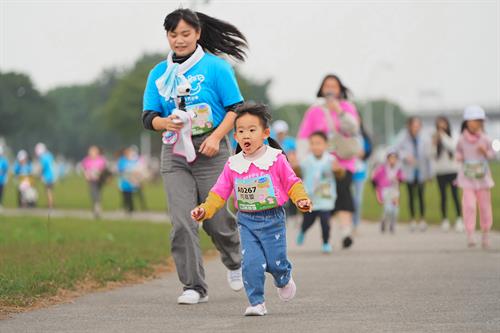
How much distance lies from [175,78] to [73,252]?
5.22 m

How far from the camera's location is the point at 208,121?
→ 899 cm

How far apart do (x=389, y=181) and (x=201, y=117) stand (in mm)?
13150

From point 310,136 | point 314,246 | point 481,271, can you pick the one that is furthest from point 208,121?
point 314,246

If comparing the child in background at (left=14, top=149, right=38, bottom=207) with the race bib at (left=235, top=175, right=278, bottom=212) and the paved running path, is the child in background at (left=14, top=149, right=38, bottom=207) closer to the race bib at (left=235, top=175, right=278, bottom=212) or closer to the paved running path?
the paved running path

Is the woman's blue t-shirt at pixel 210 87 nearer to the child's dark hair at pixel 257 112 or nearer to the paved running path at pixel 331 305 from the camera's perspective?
the child's dark hair at pixel 257 112

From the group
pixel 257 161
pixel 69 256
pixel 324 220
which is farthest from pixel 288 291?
pixel 324 220

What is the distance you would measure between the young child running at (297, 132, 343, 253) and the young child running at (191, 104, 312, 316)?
6.65 metres

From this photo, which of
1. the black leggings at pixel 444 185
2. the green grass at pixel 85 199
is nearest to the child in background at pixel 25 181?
the green grass at pixel 85 199

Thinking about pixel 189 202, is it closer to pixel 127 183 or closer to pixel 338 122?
pixel 338 122

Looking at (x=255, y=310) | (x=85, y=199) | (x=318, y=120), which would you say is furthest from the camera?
(x=85, y=199)

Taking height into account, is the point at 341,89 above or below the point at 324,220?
above

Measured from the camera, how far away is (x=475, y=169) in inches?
590

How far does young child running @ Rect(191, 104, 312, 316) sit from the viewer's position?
8039 millimetres

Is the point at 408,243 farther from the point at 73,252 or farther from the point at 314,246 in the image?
the point at 73,252
